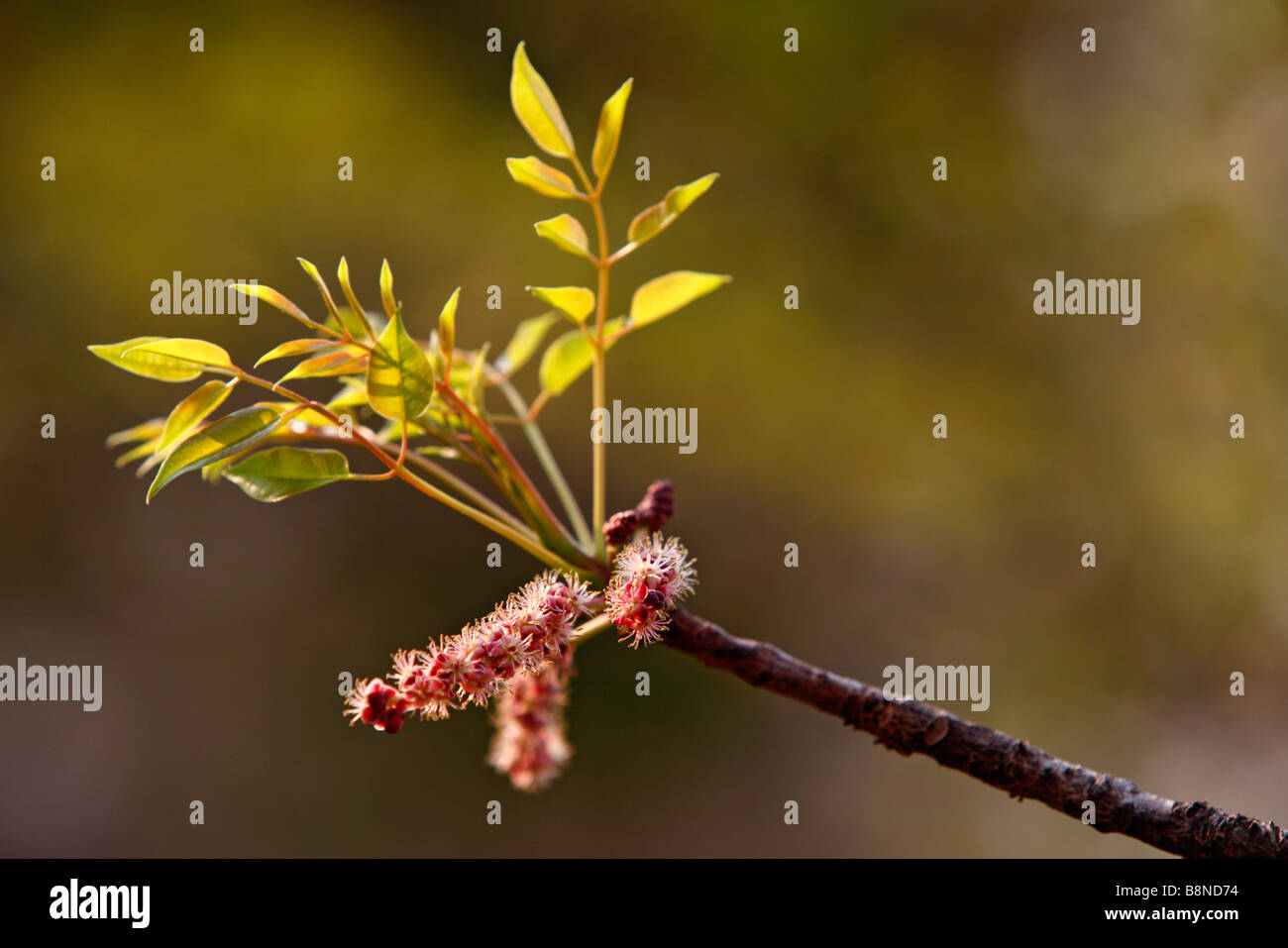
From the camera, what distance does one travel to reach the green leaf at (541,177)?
775 mm

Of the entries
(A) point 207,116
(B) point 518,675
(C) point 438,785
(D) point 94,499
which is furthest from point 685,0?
(B) point 518,675

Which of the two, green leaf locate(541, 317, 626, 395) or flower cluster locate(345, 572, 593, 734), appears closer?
flower cluster locate(345, 572, 593, 734)

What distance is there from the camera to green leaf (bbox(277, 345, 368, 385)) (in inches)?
27.0

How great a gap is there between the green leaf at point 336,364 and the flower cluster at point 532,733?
366 millimetres

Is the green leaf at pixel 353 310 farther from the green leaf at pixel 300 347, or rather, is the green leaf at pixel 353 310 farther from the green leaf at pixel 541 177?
the green leaf at pixel 541 177

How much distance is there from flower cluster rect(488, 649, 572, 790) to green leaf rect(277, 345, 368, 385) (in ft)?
1.20

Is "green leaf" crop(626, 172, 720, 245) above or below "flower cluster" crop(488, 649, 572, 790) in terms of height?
above

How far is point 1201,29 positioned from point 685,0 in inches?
61.1

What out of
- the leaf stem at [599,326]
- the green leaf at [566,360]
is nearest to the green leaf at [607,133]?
the leaf stem at [599,326]

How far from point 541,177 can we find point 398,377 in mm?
242

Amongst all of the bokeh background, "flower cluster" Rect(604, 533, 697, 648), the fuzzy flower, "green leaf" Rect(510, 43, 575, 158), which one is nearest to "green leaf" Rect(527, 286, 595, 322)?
"green leaf" Rect(510, 43, 575, 158)

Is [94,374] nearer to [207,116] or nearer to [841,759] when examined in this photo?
[207,116]

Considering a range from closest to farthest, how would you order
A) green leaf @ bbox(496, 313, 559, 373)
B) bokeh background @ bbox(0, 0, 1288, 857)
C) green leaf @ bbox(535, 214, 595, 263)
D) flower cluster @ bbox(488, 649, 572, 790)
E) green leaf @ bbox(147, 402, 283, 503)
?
green leaf @ bbox(147, 402, 283, 503), green leaf @ bbox(535, 214, 595, 263), flower cluster @ bbox(488, 649, 572, 790), green leaf @ bbox(496, 313, 559, 373), bokeh background @ bbox(0, 0, 1288, 857)

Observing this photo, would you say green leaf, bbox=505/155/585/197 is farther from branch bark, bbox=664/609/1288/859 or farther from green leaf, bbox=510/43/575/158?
branch bark, bbox=664/609/1288/859
